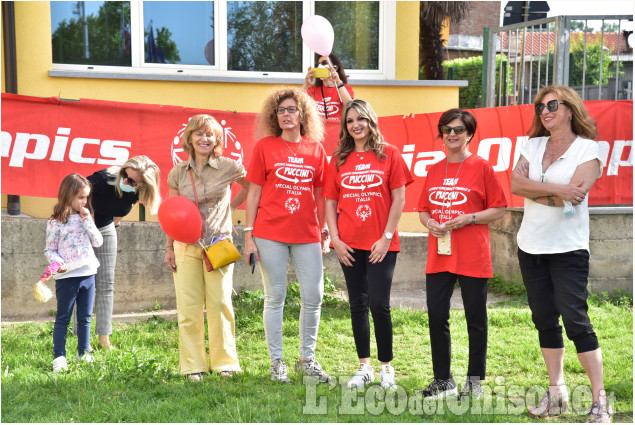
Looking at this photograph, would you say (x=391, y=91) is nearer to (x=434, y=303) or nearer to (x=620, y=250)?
(x=620, y=250)

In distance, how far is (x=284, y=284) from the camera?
481 centimetres

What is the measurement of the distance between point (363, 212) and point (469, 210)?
2.36 ft

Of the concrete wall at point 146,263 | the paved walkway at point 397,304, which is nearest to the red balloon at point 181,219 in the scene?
the paved walkway at point 397,304

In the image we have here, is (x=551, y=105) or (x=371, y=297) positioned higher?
(x=551, y=105)

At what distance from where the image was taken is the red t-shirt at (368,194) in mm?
4578

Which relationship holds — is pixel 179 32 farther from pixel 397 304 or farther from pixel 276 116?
pixel 397 304

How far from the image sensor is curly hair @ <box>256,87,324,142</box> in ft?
16.1

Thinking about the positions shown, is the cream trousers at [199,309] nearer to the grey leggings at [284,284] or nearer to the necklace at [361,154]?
the grey leggings at [284,284]

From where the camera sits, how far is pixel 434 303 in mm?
4434

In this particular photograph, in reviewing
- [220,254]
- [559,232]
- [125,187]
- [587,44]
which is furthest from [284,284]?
[587,44]

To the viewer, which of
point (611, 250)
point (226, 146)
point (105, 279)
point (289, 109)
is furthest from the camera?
point (611, 250)

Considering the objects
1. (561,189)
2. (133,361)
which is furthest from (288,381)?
(561,189)

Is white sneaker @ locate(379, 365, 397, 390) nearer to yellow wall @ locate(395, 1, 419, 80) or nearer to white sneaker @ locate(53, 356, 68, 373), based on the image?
white sneaker @ locate(53, 356, 68, 373)

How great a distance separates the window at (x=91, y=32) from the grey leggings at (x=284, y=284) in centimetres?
471
